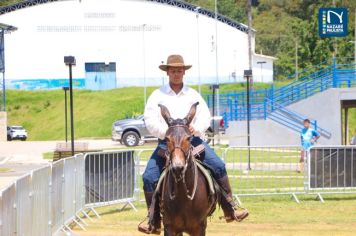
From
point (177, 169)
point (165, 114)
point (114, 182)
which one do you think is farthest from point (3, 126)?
point (177, 169)

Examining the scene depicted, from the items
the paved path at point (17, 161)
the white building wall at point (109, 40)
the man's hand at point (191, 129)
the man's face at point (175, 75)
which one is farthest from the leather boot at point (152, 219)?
the white building wall at point (109, 40)

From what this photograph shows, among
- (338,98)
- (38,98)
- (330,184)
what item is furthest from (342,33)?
(38,98)

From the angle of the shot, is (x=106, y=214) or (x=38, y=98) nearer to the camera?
(x=106, y=214)

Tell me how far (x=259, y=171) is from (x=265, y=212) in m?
4.33

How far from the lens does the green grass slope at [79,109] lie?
79.6m

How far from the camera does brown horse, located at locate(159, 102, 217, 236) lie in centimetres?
1075

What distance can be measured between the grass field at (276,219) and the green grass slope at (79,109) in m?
53.5

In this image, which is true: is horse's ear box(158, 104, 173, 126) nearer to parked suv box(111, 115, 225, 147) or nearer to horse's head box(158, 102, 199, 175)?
horse's head box(158, 102, 199, 175)

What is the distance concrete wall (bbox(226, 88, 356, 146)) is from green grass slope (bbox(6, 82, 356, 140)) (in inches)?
1208

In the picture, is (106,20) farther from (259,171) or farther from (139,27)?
(259,171)

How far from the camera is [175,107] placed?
38.4ft

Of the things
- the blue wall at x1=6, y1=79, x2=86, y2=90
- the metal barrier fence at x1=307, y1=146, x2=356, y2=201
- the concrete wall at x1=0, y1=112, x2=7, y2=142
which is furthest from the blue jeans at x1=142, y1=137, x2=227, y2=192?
the blue wall at x1=6, y1=79, x2=86, y2=90

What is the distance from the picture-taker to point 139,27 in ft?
318

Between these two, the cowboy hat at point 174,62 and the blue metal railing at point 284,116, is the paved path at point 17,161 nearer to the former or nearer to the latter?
the blue metal railing at point 284,116
